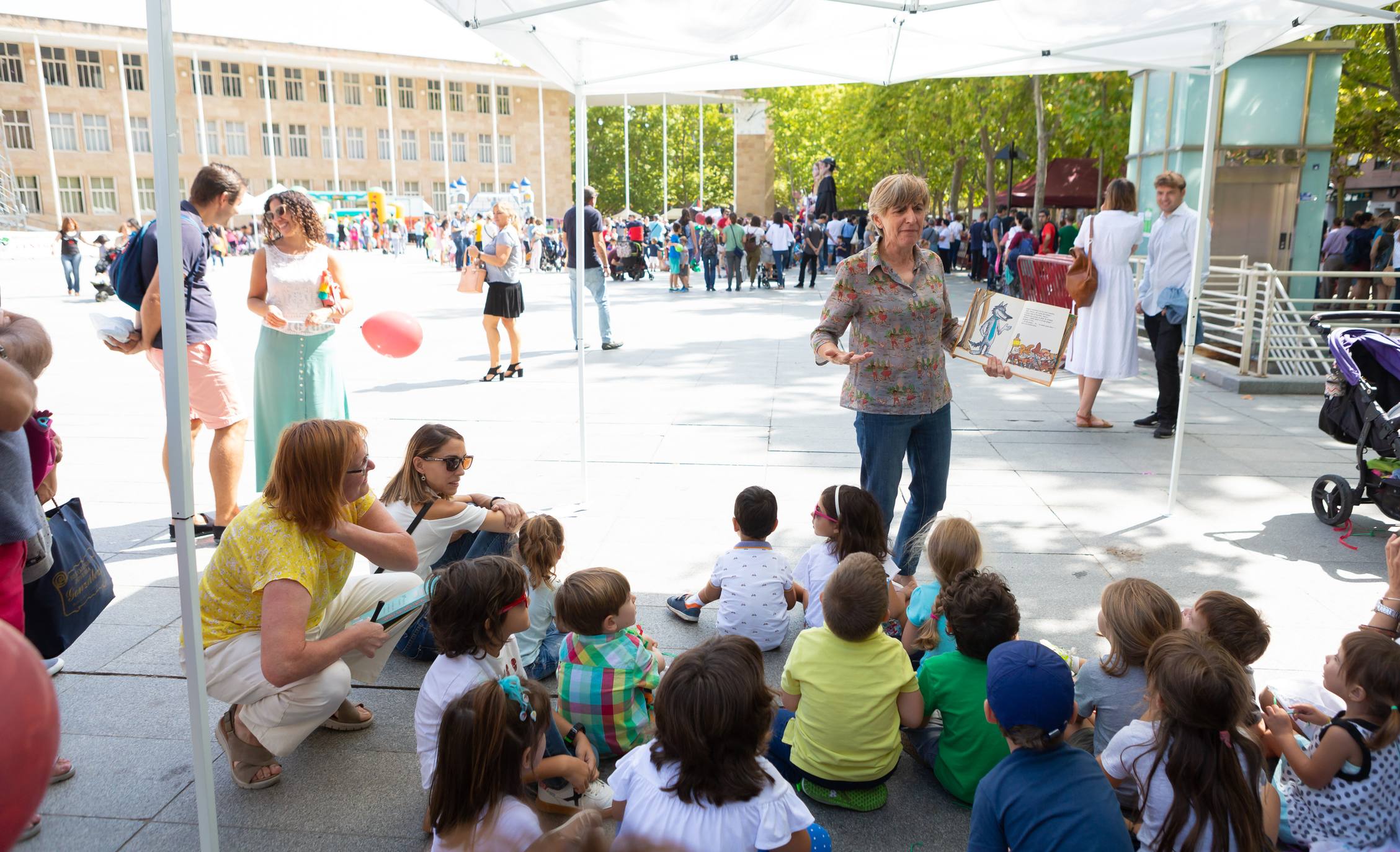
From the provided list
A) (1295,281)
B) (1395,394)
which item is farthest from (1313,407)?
(1295,281)

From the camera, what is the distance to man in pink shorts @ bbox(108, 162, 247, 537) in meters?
4.77

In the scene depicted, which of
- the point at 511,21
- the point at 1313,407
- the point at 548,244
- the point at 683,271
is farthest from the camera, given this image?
the point at 548,244

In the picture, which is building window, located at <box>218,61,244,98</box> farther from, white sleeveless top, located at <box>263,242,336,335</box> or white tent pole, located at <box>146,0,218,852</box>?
white tent pole, located at <box>146,0,218,852</box>

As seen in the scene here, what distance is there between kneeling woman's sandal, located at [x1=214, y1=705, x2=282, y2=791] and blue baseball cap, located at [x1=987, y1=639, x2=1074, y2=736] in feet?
7.61

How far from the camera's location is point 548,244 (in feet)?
111

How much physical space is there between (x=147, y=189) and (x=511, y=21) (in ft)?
269

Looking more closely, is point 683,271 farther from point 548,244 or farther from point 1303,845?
point 1303,845

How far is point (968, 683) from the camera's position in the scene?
3.07 meters

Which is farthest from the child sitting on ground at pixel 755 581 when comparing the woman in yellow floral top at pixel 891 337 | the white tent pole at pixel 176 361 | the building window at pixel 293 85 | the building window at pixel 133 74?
the building window at pixel 133 74

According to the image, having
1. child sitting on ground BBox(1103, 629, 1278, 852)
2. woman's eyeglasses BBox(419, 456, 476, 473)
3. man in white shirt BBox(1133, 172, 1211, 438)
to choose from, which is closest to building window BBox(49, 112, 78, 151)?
man in white shirt BBox(1133, 172, 1211, 438)

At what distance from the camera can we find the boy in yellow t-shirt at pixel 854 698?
299cm

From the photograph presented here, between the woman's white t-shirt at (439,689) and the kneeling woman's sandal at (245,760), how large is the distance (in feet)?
2.06

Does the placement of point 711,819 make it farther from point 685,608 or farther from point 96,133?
point 96,133

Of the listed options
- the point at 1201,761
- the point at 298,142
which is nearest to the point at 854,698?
the point at 1201,761
